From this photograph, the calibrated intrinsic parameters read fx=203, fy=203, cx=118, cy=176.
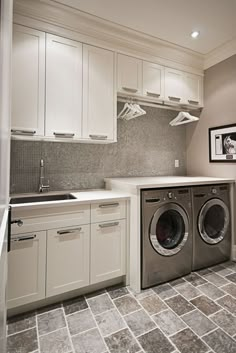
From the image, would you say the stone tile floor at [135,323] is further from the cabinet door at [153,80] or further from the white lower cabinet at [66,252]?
the cabinet door at [153,80]

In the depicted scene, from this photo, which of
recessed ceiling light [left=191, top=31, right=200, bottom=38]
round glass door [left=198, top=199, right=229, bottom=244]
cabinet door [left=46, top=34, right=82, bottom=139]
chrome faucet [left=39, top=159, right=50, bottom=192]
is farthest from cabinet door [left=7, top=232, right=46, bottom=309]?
recessed ceiling light [left=191, top=31, right=200, bottom=38]

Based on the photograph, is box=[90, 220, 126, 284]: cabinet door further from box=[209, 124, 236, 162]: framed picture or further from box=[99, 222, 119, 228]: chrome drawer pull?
box=[209, 124, 236, 162]: framed picture

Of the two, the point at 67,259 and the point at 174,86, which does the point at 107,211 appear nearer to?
the point at 67,259

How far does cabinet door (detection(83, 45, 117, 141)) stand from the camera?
2.18 m

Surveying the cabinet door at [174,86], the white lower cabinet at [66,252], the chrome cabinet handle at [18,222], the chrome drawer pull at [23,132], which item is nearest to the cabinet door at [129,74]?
the cabinet door at [174,86]

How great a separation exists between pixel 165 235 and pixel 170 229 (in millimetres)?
93

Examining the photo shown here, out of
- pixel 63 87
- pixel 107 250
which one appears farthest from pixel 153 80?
pixel 107 250

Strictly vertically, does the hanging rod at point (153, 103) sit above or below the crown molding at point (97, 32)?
below

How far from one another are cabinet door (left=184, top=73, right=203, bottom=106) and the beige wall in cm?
9

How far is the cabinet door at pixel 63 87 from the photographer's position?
2.00 metres

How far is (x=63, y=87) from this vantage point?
2.06m

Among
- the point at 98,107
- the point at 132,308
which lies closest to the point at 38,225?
the point at 132,308

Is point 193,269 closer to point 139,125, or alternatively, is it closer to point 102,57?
point 139,125

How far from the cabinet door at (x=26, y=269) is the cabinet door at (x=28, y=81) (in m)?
0.98
